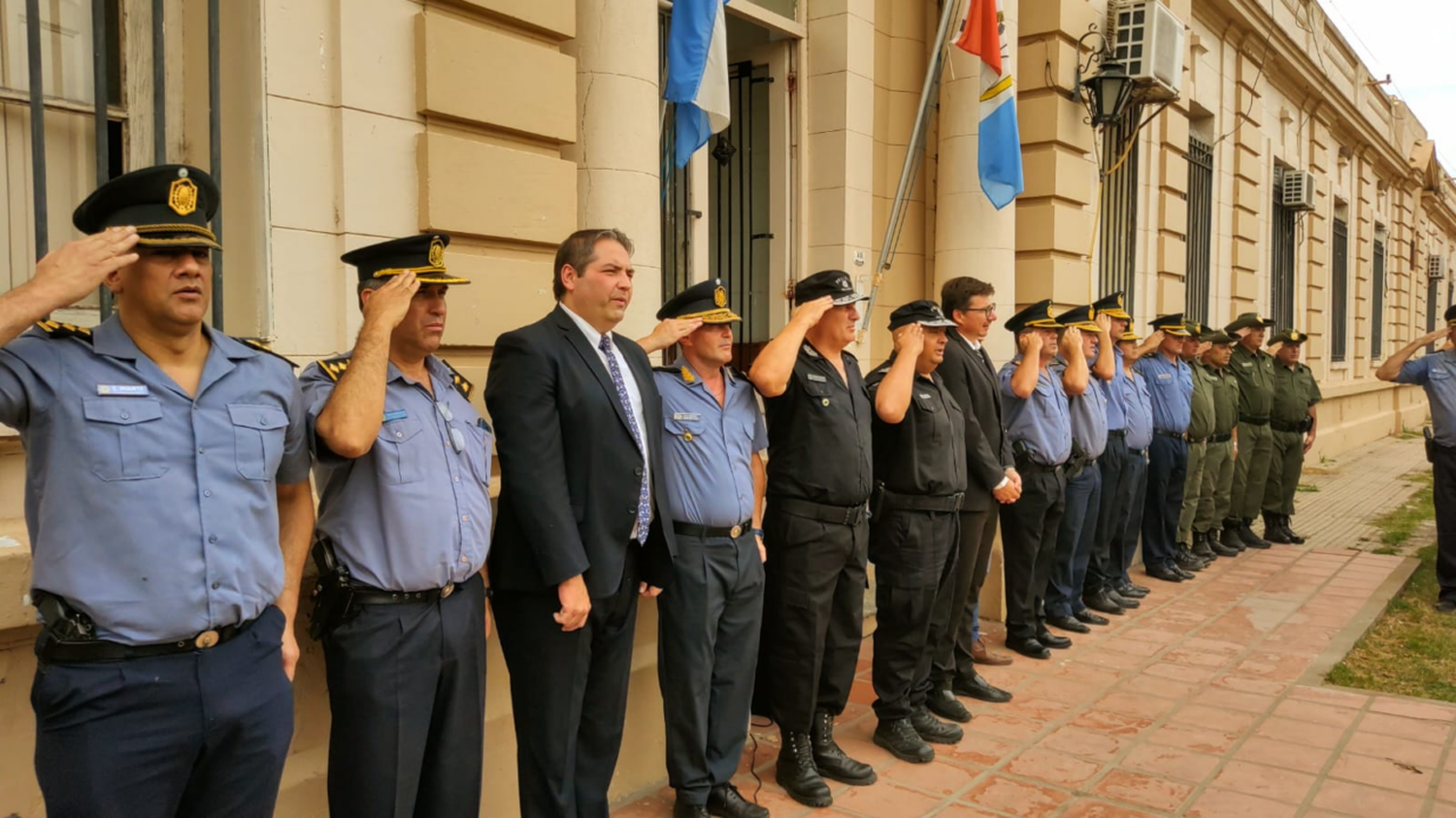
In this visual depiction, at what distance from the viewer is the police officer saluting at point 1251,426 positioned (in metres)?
9.55

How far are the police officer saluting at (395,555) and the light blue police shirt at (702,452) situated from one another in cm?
100

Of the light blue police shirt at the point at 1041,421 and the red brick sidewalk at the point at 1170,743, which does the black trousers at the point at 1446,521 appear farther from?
the light blue police shirt at the point at 1041,421

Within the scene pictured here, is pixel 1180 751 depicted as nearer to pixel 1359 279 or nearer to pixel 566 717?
pixel 566 717

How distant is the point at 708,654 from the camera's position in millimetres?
3852

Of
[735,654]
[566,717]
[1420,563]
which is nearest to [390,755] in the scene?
[566,717]

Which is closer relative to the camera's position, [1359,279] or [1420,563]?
[1420,563]

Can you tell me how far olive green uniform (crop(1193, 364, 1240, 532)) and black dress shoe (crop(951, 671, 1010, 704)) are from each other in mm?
4261

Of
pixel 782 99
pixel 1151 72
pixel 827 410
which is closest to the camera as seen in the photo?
pixel 827 410

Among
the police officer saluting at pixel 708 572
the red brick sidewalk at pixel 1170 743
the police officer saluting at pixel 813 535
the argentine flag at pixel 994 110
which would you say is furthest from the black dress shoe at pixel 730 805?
the argentine flag at pixel 994 110

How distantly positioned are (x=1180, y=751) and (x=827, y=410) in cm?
226

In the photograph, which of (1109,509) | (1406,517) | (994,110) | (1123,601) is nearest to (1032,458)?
(1109,509)

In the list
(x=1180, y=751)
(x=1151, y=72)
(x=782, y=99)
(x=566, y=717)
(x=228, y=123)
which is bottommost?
(x=1180, y=751)

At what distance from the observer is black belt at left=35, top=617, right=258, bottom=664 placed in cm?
213

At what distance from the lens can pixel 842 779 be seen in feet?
14.2
